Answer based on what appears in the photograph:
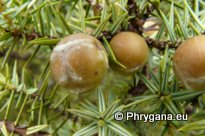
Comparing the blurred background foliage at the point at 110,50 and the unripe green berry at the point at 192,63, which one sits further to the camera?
the blurred background foliage at the point at 110,50

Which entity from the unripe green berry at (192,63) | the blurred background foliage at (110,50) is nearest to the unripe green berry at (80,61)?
the blurred background foliage at (110,50)

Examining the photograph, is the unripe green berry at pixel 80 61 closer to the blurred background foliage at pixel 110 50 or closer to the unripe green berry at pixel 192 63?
the blurred background foliage at pixel 110 50

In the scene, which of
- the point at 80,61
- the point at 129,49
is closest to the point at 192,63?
the point at 129,49

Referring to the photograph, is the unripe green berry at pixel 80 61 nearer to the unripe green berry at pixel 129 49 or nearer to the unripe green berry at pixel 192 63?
the unripe green berry at pixel 129 49

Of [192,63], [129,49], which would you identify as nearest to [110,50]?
[129,49]

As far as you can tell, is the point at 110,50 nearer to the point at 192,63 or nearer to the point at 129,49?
the point at 129,49
